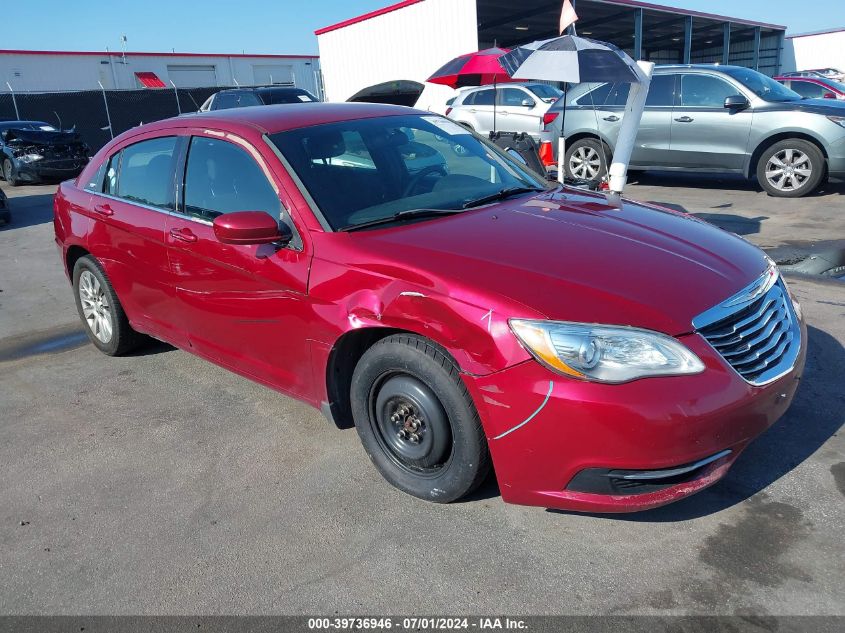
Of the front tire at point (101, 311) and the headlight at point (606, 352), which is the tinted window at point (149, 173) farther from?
the headlight at point (606, 352)

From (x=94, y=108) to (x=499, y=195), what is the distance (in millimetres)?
25123

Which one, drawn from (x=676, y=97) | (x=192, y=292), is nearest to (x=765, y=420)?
(x=192, y=292)

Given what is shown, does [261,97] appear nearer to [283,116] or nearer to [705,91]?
[705,91]

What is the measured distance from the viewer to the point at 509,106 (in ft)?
44.3

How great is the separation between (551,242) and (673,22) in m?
33.3

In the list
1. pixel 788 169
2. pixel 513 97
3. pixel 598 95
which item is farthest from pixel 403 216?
pixel 513 97

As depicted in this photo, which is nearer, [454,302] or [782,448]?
[454,302]

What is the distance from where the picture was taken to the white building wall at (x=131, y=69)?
115ft

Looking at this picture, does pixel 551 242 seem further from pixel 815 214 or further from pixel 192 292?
pixel 815 214

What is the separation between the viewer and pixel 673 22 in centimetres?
3173

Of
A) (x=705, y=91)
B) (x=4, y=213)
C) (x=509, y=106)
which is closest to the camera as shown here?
(x=705, y=91)

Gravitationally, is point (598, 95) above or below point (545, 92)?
below

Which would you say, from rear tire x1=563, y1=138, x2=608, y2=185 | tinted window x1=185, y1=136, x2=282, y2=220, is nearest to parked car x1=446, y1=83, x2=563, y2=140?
rear tire x1=563, y1=138, x2=608, y2=185

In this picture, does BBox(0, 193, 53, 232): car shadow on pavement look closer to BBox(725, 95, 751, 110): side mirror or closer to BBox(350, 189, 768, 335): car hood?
BBox(350, 189, 768, 335): car hood
